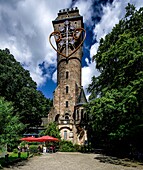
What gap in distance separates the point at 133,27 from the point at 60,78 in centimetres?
2022

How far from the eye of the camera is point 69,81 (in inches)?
1435

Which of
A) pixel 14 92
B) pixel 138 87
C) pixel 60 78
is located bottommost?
pixel 138 87

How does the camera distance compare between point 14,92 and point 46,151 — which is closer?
point 46,151

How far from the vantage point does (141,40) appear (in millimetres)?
15758

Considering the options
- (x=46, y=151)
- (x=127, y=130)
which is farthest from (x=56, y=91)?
A: (x=127, y=130)

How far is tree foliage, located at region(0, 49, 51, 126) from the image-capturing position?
28.6 metres

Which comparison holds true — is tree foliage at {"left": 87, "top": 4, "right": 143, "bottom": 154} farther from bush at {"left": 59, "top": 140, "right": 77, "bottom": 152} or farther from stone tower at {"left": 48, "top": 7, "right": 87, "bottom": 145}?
stone tower at {"left": 48, "top": 7, "right": 87, "bottom": 145}

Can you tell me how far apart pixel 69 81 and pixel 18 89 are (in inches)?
399

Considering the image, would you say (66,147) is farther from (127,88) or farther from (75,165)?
(127,88)

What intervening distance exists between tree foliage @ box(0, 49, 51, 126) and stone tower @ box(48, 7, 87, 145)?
3.68 metres

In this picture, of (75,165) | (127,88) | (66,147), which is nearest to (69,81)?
(66,147)

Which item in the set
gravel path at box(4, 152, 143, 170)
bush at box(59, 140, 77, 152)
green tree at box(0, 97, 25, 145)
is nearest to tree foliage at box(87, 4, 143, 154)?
gravel path at box(4, 152, 143, 170)

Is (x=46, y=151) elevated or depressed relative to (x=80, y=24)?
depressed

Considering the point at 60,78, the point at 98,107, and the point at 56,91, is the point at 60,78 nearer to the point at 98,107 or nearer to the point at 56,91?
the point at 56,91
